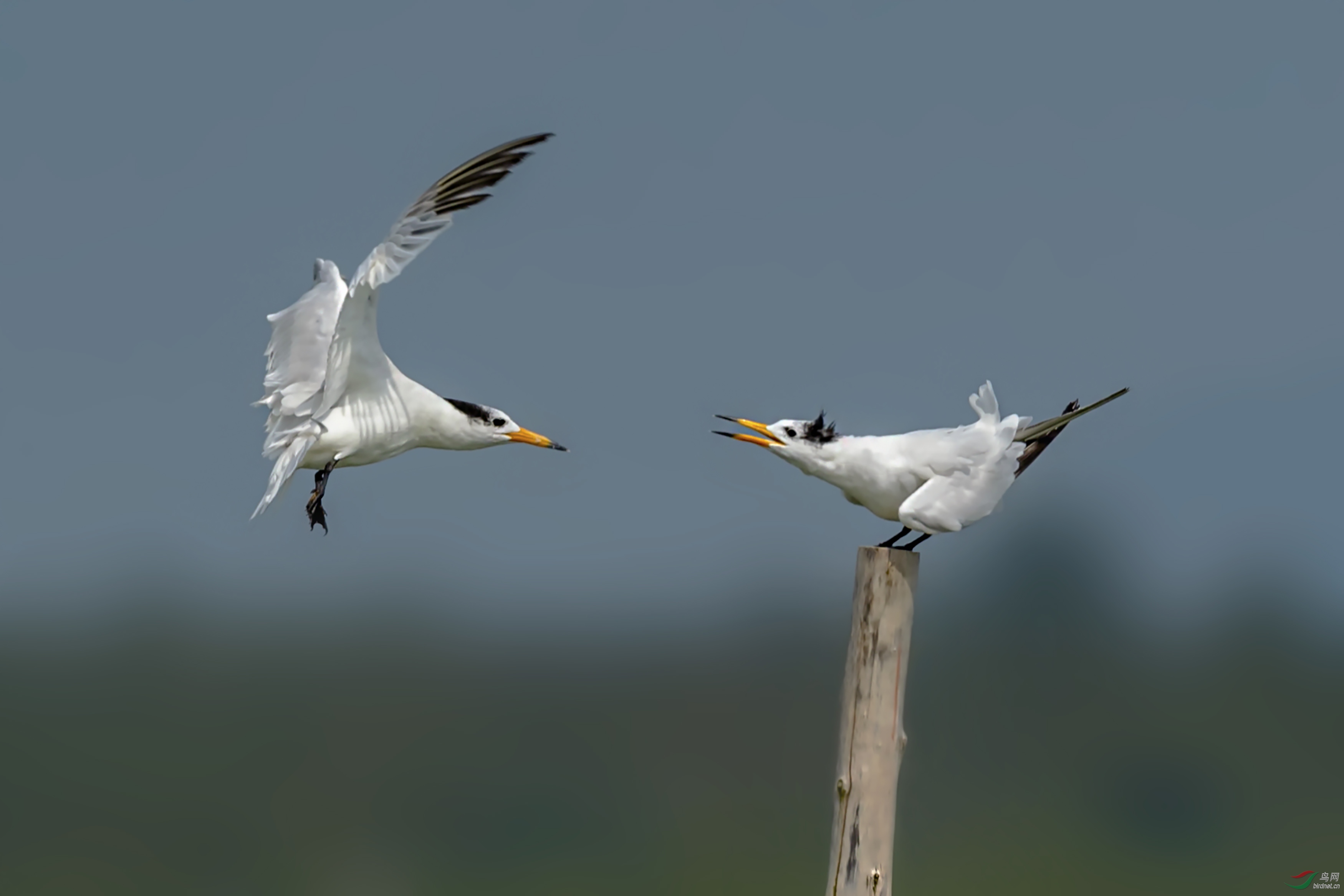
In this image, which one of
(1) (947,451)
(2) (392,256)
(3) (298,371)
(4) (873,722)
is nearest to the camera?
(4) (873,722)

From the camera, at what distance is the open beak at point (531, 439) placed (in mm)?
6566

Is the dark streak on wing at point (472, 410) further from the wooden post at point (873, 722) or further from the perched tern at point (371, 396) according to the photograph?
the wooden post at point (873, 722)

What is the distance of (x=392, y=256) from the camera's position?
577 cm

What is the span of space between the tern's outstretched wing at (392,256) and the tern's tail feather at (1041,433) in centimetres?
259

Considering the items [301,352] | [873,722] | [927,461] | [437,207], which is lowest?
[873,722]

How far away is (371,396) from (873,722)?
281 centimetres

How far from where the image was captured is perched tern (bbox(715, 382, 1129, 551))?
4.88 metres

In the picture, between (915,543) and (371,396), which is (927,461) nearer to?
(915,543)

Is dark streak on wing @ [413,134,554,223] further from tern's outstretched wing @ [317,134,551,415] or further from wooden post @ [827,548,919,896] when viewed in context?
wooden post @ [827,548,919,896]

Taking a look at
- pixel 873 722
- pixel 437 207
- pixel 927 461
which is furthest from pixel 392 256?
pixel 873 722

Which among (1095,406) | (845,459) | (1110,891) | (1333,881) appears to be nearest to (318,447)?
(845,459)

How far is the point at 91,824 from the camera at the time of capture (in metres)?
38.1

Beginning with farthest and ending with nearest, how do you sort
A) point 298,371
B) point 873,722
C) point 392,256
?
point 298,371 → point 392,256 → point 873,722

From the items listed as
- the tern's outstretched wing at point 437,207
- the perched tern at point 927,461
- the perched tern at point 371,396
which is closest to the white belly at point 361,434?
the perched tern at point 371,396
